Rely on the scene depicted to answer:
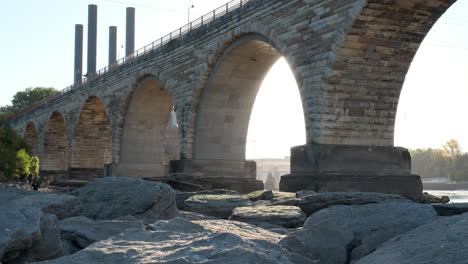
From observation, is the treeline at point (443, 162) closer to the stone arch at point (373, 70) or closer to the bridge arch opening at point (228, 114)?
the bridge arch opening at point (228, 114)

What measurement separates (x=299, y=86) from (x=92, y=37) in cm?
4752

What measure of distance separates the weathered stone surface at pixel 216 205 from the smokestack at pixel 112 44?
5331 cm

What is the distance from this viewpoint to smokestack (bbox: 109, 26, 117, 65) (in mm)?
59719

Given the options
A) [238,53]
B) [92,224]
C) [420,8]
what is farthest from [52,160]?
[92,224]

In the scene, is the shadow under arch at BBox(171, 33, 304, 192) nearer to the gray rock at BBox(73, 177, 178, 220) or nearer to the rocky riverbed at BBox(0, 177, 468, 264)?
the gray rock at BBox(73, 177, 178, 220)

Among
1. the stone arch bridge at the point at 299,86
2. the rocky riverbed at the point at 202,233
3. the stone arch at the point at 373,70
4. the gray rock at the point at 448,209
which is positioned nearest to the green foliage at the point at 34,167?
the stone arch bridge at the point at 299,86

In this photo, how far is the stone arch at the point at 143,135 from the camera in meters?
27.5

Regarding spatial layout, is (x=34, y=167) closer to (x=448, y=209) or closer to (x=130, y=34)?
(x=130, y=34)

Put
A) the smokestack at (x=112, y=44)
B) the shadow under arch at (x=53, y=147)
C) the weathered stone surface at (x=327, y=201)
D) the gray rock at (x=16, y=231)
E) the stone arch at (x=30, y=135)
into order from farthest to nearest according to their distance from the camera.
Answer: the smokestack at (x=112, y=44)
the stone arch at (x=30, y=135)
the shadow under arch at (x=53, y=147)
the weathered stone surface at (x=327, y=201)
the gray rock at (x=16, y=231)

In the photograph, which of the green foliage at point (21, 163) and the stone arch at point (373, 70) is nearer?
the stone arch at point (373, 70)

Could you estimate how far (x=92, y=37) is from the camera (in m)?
58.1

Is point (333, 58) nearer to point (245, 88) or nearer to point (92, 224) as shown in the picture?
point (245, 88)

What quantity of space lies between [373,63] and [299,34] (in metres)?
2.30

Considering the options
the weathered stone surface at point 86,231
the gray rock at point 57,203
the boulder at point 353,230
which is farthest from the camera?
the gray rock at point 57,203
